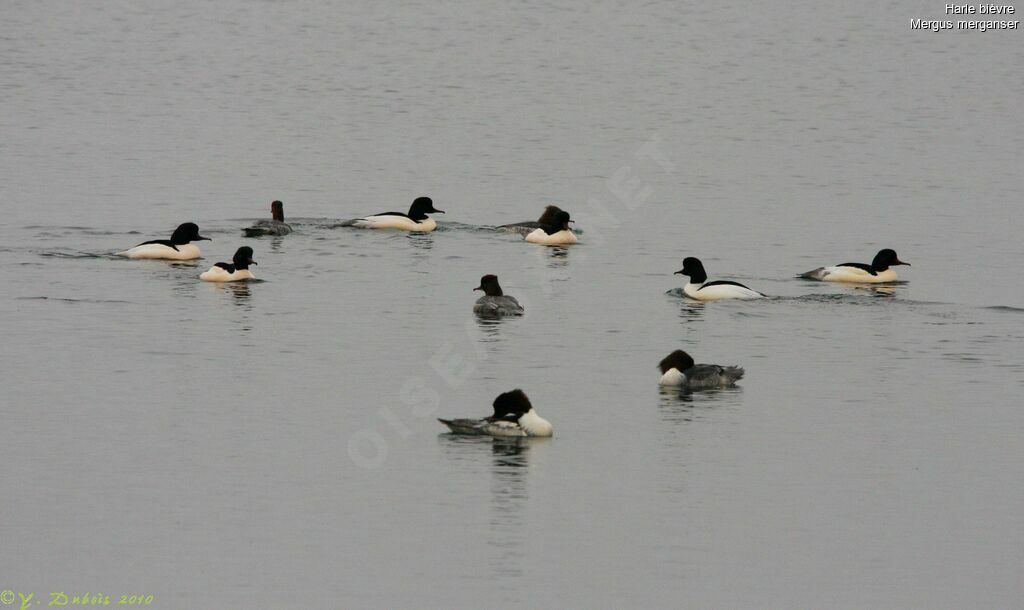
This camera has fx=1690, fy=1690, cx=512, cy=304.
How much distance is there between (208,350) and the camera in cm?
Answer: 2164

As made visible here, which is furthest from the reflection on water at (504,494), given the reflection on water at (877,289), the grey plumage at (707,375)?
the reflection on water at (877,289)

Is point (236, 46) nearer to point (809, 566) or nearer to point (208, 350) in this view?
point (208, 350)

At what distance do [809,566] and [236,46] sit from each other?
205 feet

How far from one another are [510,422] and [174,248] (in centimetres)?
1361

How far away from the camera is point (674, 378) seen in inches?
787

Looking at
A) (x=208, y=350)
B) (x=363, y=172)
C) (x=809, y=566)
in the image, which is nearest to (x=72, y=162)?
(x=363, y=172)

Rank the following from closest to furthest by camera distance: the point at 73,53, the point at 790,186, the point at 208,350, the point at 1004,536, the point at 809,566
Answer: the point at 809,566 < the point at 1004,536 < the point at 208,350 < the point at 790,186 < the point at 73,53

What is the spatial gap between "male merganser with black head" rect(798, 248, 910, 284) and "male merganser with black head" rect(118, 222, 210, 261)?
10667 mm

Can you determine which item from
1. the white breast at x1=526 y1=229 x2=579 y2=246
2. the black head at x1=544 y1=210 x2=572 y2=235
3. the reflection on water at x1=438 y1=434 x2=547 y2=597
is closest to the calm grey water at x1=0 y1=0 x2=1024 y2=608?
the reflection on water at x1=438 y1=434 x2=547 y2=597

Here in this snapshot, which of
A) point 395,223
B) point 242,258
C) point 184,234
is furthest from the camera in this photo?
point 395,223

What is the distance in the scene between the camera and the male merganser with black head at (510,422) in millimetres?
17312

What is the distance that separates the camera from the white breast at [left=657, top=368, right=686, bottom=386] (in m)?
20.0

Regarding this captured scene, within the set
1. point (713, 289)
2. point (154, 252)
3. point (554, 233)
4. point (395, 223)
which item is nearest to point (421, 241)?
point (395, 223)

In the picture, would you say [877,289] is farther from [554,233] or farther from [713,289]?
[554,233]
